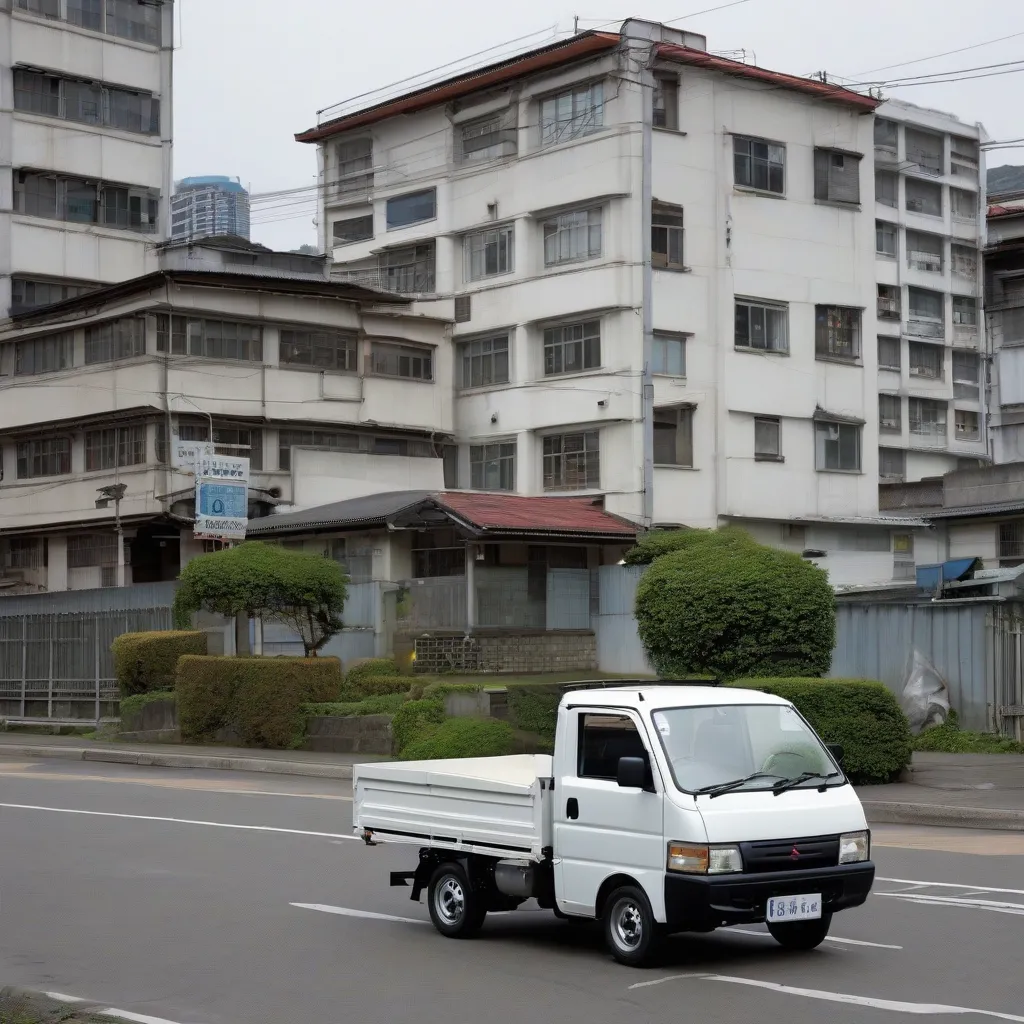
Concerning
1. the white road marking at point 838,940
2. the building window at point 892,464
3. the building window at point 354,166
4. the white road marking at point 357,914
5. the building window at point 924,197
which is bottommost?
the white road marking at point 357,914

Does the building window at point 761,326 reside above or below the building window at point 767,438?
above

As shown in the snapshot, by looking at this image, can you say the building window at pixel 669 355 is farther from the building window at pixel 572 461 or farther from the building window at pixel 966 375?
the building window at pixel 966 375

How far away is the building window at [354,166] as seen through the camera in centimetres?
5669

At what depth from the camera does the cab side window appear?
9.97 meters

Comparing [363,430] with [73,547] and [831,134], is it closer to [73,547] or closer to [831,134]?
[73,547]

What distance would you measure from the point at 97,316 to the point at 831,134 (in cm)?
2365

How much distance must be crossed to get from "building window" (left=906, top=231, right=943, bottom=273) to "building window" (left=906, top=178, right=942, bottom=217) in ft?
3.43

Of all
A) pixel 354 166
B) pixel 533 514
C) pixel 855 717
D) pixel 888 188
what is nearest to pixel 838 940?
pixel 855 717

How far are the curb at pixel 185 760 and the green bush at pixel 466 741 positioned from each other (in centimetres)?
216

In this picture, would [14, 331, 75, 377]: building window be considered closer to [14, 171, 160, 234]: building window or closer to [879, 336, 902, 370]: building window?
[14, 171, 160, 234]: building window

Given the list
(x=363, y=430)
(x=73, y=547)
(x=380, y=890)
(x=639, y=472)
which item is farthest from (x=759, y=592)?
(x=73, y=547)

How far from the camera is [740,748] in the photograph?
999 cm

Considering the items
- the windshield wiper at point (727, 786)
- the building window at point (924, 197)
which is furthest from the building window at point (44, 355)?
the windshield wiper at point (727, 786)

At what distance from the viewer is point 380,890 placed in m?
13.2
